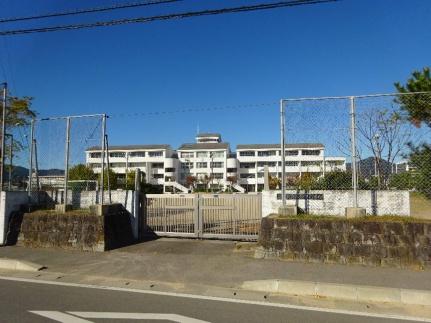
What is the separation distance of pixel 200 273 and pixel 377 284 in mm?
3370

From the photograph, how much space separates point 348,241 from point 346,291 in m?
2.44

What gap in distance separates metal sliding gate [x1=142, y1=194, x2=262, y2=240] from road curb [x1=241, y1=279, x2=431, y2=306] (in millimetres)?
4873

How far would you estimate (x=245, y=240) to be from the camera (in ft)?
39.3

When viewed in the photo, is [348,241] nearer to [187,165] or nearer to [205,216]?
[205,216]

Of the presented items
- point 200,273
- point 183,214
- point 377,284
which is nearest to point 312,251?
point 377,284

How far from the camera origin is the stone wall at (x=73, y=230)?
10.9 meters

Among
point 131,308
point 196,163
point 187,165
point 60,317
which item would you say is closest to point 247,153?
point 196,163

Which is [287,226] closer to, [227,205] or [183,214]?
[227,205]

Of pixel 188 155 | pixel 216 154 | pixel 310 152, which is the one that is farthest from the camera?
pixel 188 155

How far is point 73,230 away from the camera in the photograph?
11.1 m

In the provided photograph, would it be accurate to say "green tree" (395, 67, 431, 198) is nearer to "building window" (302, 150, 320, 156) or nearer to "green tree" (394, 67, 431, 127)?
"green tree" (394, 67, 431, 127)

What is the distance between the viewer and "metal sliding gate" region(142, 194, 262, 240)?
11.9 metres


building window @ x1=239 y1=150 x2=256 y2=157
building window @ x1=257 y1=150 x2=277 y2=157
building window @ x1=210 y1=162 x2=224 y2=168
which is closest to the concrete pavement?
building window @ x1=257 y1=150 x2=277 y2=157

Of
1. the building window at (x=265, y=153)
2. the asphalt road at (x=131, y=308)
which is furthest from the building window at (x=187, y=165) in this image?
the asphalt road at (x=131, y=308)
